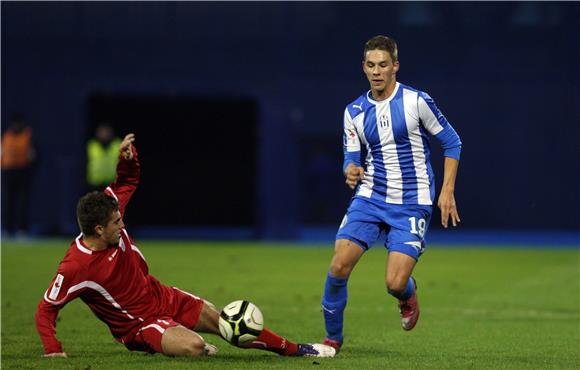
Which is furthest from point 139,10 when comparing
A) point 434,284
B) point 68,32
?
point 434,284

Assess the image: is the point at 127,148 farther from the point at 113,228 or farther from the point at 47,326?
the point at 47,326

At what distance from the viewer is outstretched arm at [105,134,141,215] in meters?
8.29

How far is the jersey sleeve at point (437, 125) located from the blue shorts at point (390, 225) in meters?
0.45

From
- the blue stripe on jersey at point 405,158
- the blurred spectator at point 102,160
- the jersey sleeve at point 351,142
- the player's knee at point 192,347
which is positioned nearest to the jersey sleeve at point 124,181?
the player's knee at point 192,347

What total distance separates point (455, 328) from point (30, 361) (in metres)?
3.87

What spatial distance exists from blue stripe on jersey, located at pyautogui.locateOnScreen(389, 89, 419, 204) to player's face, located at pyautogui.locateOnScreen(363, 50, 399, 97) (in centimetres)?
14

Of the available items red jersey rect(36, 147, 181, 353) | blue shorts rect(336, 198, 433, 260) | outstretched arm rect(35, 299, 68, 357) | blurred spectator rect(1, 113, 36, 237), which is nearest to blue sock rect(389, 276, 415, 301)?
blue shorts rect(336, 198, 433, 260)

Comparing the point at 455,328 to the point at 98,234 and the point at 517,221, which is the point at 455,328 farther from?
the point at 517,221

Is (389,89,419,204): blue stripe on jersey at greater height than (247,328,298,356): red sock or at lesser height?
greater

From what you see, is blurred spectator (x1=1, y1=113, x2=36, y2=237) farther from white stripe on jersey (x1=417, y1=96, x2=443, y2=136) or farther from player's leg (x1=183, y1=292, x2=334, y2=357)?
white stripe on jersey (x1=417, y1=96, x2=443, y2=136)

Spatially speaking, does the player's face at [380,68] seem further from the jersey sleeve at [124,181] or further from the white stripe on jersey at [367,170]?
the jersey sleeve at [124,181]

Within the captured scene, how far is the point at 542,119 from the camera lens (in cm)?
2491

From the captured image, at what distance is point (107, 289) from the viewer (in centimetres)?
795

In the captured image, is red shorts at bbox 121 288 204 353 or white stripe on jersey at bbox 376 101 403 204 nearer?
red shorts at bbox 121 288 204 353
